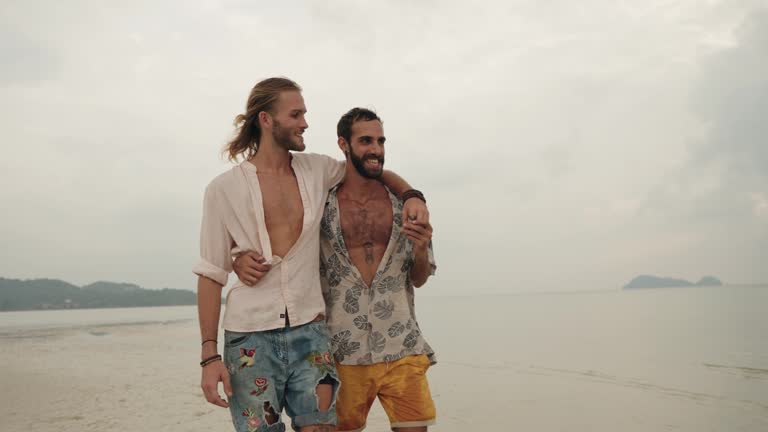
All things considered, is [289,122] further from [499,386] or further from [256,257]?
[499,386]

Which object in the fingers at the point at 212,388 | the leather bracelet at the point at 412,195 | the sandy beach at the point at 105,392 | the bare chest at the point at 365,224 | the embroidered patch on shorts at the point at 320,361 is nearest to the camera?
the fingers at the point at 212,388

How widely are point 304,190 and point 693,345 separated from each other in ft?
73.3

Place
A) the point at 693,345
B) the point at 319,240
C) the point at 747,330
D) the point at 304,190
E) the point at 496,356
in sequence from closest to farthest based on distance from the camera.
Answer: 1. the point at 304,190
2. the point at 319,240
3. the point at 496,356
4. the point at 693,345
5. the point at 747,330

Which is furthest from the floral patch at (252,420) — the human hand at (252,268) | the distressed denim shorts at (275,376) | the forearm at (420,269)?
the forearm at (420,269)

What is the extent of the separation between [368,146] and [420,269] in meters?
0.82

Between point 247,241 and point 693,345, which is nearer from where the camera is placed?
point 247,241

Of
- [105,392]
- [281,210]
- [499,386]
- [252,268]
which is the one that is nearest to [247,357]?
[252,268]

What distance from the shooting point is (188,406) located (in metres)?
10.0

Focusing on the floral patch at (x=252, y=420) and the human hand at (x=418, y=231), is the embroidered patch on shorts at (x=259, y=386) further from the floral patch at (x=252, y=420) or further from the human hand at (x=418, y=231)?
the human hand at (x=418, y=231)

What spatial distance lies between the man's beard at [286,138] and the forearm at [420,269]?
3.11 ft

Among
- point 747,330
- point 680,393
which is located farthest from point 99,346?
point 747,330

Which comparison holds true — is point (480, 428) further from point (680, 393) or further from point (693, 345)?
point (693, 345)

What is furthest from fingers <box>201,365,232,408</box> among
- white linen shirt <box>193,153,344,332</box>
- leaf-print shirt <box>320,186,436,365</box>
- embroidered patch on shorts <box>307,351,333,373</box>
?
leaf-print shirt <box>320,186,436,365</box>

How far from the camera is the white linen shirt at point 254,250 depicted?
3.14 m
